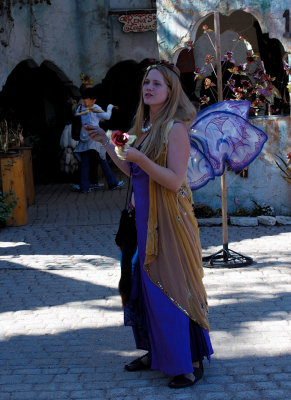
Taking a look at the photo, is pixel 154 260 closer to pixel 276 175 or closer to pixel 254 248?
pixel 254 248

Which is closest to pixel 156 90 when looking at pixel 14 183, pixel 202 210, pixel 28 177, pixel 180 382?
pixel 180 382

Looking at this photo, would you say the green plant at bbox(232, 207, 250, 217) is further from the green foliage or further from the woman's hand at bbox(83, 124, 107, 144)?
the woman's hand at bbox(83, 124, 107, 144)

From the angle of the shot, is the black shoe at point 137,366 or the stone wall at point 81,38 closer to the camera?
the black shoe at point 137,366

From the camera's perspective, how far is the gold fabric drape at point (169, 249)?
3.43 meters

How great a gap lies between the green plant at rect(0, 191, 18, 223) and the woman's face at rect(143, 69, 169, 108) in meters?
5.01

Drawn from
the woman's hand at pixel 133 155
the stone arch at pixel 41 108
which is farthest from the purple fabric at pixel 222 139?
the stone arch at pixel 41 108

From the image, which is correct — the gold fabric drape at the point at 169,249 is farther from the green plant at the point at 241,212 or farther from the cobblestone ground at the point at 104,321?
the green plant at the point at 241,212

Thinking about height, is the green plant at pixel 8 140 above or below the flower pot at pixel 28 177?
above

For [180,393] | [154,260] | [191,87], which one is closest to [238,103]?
[154,260]

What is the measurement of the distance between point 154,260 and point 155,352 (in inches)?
20.9

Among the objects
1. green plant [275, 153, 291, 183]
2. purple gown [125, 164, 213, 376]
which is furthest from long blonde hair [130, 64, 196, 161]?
green plant [275, 153, 291, 183]

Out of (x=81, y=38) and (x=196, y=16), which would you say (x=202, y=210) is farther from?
(x=81, y=38)

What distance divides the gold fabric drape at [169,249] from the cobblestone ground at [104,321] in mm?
543

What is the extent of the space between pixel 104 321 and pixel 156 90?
81.4 inches
